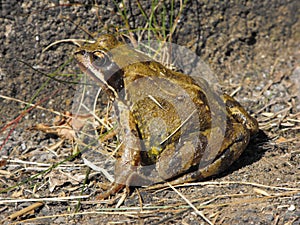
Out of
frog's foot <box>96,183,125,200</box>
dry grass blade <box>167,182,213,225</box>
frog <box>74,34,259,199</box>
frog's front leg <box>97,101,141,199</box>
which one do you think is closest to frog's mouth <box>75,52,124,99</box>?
frog <box>74,34,259,199</box>

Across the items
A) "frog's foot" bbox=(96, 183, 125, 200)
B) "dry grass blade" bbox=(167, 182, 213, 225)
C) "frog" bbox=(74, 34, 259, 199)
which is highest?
"frog" bbox=(74, 34, 259, 199)

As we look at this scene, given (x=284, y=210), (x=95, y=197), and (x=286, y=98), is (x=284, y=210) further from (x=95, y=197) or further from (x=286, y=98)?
(x=286, y=98)

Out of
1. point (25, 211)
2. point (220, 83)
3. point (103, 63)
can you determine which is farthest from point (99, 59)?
point (220, 83)

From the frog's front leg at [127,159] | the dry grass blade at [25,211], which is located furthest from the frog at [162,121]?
the dry grass blade at [25,211]

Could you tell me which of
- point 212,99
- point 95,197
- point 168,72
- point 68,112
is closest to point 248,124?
Result: point 212,99

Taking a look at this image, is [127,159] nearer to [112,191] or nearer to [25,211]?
[112,191]

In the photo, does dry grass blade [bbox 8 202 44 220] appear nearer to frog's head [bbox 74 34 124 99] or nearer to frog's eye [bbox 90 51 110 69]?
frog's head [bbox 74 34 124 99]

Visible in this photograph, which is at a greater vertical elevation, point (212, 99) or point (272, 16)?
point (272, 16)
